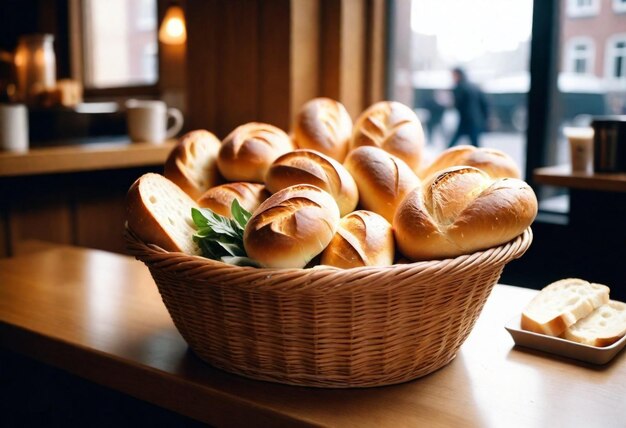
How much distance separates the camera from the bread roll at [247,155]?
113 centimetres

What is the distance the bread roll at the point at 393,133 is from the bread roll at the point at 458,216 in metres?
0.24

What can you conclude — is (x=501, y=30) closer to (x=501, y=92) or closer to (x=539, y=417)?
(x=501, y=92)

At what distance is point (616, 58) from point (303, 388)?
6.55 ft

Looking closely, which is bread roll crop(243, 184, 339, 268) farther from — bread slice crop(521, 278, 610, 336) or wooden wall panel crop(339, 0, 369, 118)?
wooden wall panel crop(339, 0, 369, 118)

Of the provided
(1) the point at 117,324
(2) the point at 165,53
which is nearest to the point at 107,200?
(2) the point at 165,53

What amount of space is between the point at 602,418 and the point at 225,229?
54 cm

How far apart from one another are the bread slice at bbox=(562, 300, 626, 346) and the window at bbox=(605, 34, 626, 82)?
155cm

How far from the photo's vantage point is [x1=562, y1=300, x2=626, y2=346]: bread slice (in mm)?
968

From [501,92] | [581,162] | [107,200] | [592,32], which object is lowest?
[107,200]

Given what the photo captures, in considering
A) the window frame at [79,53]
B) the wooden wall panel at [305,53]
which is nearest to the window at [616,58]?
the wooden wall panel at [305,53]

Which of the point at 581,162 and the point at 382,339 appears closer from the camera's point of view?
the point at 382,339

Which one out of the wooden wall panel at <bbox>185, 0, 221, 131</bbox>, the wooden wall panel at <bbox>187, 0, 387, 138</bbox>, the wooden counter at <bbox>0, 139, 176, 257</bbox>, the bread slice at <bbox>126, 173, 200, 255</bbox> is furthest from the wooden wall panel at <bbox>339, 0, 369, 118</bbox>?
the bread slice at <bbox>126, 173, 200, 255</bbox>

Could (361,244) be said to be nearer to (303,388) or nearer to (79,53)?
(303,388)

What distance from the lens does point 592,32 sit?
7.92 feet
